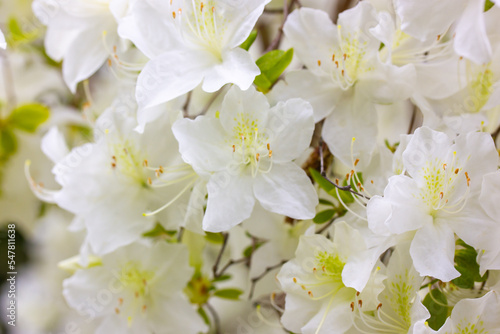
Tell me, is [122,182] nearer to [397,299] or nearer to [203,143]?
[203,143]

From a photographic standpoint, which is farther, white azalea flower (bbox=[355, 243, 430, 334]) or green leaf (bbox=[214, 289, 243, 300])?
green leaf (bbox=[214, 289, 243, 300])

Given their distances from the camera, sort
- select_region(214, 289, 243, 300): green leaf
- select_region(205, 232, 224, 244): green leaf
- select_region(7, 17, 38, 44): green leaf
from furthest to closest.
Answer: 1. select_region(7, 17, 38, 44): green leaf
2. select_region(214, 289, 243, 300): green leaf
3. select_region(205, 232, 224, 244): green leaf

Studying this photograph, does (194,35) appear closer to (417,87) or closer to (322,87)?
(322,87)

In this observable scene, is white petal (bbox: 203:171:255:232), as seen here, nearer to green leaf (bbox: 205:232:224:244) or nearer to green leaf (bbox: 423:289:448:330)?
green leaf (bbox: 205:232:224:244)

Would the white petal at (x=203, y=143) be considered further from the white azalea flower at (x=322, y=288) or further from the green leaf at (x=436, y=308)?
the green leaf at (x=436, y=308)

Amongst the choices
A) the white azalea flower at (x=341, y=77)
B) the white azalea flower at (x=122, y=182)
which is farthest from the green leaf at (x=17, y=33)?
the white azalea flower at (x=341, y=77)

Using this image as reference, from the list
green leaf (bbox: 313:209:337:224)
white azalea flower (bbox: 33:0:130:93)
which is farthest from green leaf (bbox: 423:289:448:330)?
white azalea flower (bbox: 33:0:130:93)
